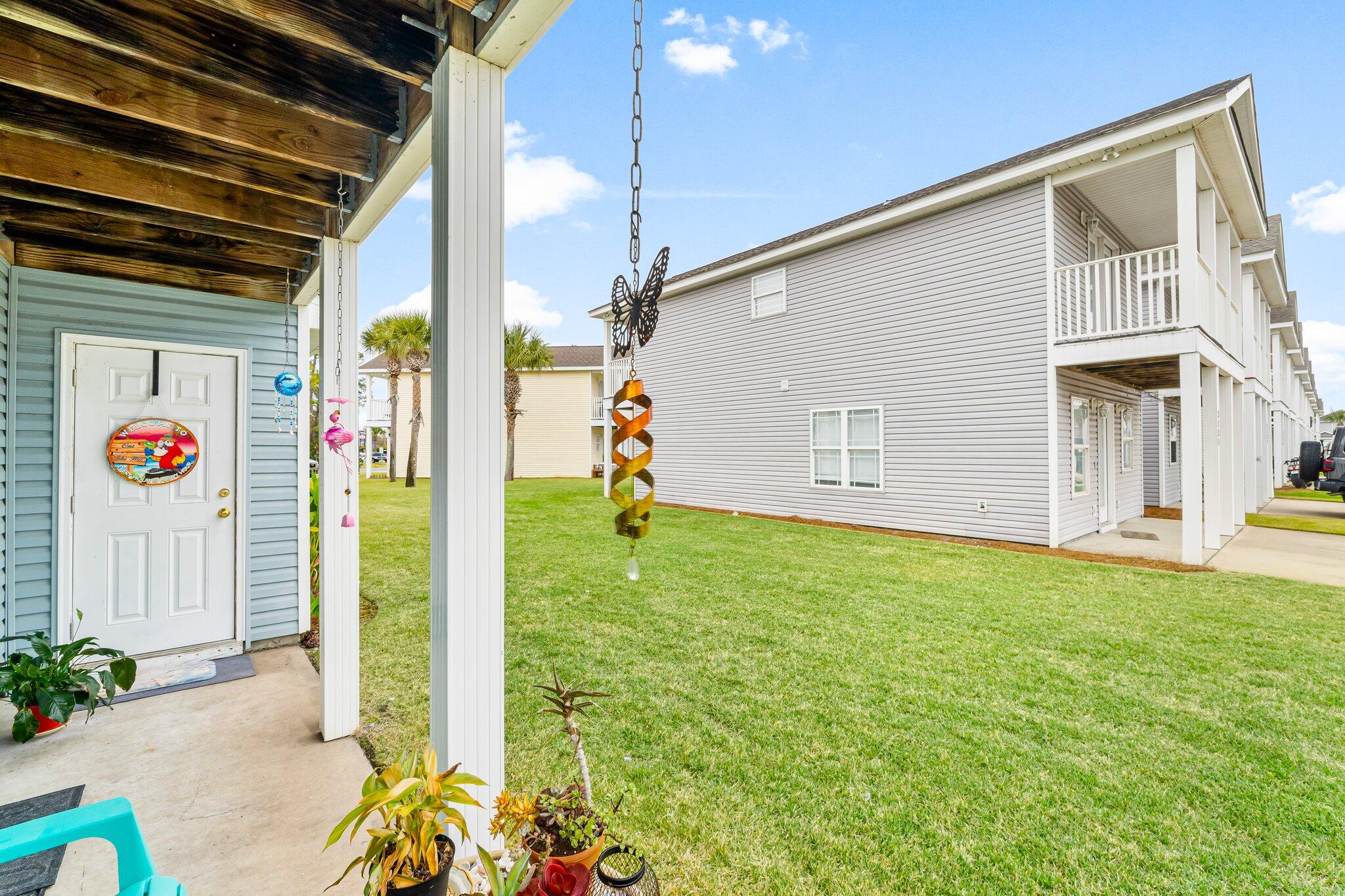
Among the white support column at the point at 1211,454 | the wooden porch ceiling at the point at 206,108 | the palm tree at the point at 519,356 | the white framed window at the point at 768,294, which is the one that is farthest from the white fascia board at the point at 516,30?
the palm tree at the point at 519,356

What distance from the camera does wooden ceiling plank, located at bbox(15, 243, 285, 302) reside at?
3287 mm

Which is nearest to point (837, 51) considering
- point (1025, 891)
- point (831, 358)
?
point (831, 358)

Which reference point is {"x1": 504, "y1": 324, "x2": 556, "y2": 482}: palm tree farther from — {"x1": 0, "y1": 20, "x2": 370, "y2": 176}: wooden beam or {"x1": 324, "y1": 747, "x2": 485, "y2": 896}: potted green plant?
{"x1": 324, "y1": 747, "x2": 485, "y2": 896}: potted green plant

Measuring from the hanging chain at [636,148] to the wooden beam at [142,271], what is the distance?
11.7 feet

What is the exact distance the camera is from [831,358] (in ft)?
29.8

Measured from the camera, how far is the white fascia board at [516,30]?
1.38 meters

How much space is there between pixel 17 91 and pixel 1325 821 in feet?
17.7

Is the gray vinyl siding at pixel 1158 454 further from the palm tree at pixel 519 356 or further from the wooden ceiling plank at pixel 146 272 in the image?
the palm tree at pixel 519 356

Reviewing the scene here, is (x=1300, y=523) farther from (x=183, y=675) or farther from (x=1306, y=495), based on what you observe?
(x=183, y=675)

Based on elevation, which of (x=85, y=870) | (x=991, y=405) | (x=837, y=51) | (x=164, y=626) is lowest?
(x=85, y=870)

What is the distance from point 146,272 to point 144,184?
1.60 metres

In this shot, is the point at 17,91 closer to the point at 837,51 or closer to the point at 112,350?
the point at 112,350

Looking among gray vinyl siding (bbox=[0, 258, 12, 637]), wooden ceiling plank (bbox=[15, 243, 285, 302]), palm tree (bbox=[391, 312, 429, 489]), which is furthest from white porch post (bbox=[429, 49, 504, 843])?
palm tree (bbox=[391, 312, 429, 489])

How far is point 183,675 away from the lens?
11.7 ft
